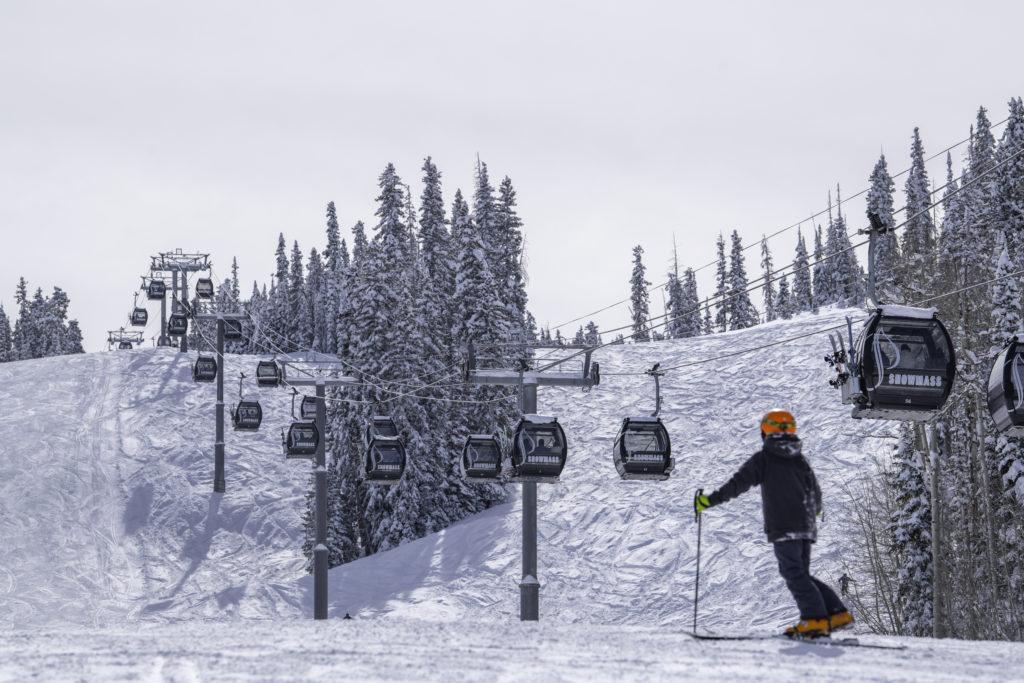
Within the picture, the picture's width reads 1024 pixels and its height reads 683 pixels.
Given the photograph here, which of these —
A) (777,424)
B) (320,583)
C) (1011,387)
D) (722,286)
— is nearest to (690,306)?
(722,286)

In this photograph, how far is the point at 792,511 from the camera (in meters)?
9.27

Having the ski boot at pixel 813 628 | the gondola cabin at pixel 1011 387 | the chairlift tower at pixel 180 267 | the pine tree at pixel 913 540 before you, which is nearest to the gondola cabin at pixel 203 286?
the chairlift tower at pixel 180 267

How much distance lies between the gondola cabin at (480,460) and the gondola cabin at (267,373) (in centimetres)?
1829

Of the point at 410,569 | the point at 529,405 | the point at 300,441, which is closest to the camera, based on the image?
the point at 529,405

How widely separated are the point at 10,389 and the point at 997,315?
6236 centimetres

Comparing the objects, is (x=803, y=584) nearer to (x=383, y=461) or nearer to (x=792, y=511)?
(x=792, y=511)

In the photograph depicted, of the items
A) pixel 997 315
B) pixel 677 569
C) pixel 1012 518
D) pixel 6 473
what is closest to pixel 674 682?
pixel 997 315

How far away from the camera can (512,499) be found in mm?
50406

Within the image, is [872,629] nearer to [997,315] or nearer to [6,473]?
[997,315]

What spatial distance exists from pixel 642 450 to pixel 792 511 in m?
16.1

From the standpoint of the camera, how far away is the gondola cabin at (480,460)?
28.2m

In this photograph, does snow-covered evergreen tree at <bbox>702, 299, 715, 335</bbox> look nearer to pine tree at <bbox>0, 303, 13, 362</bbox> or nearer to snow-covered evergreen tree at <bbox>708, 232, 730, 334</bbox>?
snow-covered evergreen tree at <bbox>708, 232, 730, 334</bbox>

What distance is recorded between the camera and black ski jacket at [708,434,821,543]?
927 centimetres

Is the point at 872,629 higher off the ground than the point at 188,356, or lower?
lower
